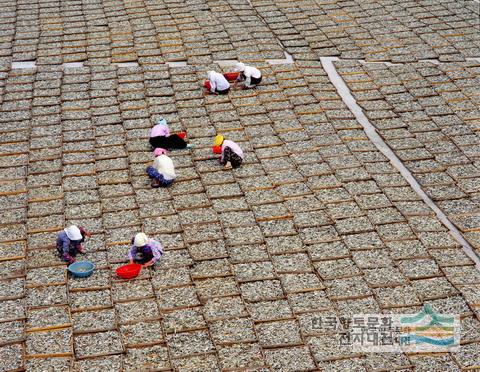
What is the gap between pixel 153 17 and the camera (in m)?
11.8

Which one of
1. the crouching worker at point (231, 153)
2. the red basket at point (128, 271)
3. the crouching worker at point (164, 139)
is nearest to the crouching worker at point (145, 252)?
the red basket at point (128, 271)

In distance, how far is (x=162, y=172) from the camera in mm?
7285

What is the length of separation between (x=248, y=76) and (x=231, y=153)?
2.04 metres

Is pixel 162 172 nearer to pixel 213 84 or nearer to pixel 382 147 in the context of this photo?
pixel 213 84

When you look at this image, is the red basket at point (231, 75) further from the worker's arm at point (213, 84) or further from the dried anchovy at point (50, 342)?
the dried anchovy at point (50, 342)

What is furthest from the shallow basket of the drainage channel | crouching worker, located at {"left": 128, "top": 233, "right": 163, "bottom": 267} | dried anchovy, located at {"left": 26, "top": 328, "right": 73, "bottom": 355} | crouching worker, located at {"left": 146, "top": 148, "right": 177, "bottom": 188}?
the drainage channel

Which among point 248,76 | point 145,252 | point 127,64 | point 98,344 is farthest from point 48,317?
point 127,64

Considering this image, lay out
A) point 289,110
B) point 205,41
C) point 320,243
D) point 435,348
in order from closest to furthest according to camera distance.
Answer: point 435,348 → point 320,243 → point 289,110 → point 205,41

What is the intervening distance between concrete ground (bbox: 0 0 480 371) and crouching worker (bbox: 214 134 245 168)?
14 centimetres

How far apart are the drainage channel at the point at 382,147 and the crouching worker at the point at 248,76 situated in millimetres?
1196

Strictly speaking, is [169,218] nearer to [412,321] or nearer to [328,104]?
[412,321]

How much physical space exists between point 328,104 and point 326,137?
0.93 metres

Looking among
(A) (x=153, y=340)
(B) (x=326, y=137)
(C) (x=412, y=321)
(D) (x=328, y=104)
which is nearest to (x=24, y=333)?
(A) (x=153, y=340)

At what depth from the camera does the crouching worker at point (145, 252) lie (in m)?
6.05
